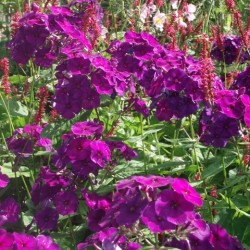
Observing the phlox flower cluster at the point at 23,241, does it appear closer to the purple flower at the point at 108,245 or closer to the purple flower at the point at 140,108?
the purple flower at the point at 108,245

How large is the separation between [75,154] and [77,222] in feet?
2.56

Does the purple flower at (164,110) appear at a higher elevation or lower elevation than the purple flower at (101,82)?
lower

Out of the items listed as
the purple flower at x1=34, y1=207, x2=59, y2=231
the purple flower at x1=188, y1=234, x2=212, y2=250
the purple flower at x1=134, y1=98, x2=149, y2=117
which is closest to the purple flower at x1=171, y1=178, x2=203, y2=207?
the purple flower at x1=188, y1=234, x2=212, y2=250

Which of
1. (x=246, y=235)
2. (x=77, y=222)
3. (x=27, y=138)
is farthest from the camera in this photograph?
(x=77, y=222)

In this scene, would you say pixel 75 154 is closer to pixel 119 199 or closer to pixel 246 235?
pixel 119 199

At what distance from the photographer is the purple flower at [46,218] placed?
2621 millimetres

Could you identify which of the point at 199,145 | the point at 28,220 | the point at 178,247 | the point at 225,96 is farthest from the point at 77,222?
the point at 178,247

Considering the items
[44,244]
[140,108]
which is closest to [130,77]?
[140,108]

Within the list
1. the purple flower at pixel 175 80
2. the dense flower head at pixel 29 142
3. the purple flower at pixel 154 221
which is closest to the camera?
the purple flower at pixel 154 221

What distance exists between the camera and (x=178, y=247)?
203 cm

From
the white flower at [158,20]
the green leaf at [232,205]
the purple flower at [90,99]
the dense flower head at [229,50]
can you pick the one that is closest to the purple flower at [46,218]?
the purple flower at [90,99]

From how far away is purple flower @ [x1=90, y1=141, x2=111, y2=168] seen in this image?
2.47 metres

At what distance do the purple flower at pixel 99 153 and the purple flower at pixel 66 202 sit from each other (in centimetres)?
18

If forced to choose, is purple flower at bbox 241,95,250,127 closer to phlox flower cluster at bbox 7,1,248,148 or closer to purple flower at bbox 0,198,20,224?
phlox flower cluster at bbox 7,1,248,148
